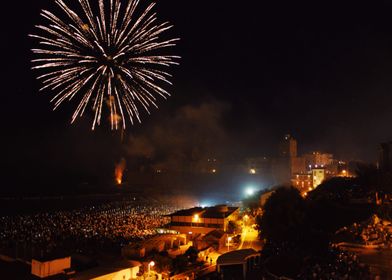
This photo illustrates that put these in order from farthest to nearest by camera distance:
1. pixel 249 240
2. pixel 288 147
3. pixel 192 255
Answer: pixel 288 147
pixel 249 240
pixel 192 255

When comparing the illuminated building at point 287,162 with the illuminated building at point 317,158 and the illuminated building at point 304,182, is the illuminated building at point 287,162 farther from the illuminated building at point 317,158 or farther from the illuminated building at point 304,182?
the illuminated building at point 304,182

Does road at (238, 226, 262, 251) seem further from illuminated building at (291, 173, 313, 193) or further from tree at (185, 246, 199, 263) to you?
illuminated building at (291, 173, 313, 193)

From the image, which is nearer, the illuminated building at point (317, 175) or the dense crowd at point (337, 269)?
the dense crowd at point (337, 269)

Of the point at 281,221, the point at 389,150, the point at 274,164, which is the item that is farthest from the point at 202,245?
the point at 274,164

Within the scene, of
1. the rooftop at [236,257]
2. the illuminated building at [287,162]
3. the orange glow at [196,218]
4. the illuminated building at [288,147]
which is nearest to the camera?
the rooftop at [236,257]

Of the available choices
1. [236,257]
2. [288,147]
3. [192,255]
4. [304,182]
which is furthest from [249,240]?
[288,147]

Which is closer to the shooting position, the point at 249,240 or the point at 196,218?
the point at 249,240

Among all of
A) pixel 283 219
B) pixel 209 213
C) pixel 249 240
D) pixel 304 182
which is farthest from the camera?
pixel 304 182

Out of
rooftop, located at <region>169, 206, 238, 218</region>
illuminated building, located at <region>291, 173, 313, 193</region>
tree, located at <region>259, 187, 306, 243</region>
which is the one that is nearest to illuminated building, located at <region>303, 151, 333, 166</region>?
illuminated building, located at <region>291, 173, 313, 193</region>

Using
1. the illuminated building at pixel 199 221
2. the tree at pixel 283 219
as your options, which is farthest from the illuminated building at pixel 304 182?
the tree at pixel 283 219

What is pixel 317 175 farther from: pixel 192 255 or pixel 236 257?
pixel 236 257

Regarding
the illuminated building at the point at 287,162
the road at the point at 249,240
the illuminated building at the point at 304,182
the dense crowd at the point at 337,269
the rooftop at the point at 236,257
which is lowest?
the road at the point at 249,240
